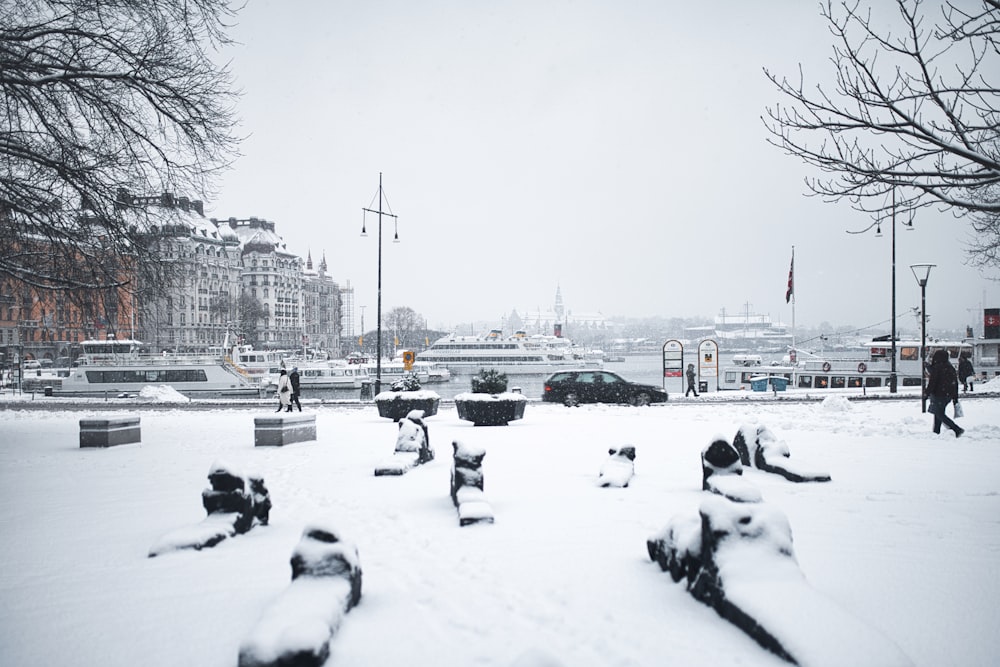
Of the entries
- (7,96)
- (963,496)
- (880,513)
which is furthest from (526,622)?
(7,96)

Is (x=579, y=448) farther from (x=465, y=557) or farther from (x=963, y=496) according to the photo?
(x=465, y=557)

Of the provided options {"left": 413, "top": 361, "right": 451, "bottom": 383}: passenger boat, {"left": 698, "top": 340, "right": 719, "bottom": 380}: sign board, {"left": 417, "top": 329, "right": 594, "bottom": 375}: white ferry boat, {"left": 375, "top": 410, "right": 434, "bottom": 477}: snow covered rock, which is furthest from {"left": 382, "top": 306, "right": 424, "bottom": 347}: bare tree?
{"left": 375, "top": 410, "right": 434, "bottom": 477}: snow covered rock

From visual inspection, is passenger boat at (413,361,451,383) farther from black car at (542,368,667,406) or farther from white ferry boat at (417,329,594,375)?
black car at (542,368,667,406)

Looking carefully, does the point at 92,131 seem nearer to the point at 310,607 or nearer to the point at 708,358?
the point at 310,607

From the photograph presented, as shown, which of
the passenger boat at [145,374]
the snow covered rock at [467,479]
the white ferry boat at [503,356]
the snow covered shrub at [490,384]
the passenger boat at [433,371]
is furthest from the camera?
the white ferry boat at [503,356]

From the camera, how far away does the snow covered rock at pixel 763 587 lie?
3.29 metres

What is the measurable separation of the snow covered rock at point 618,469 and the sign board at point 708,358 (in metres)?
25.0

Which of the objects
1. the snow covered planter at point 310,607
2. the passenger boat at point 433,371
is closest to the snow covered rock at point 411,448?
the snow covered planter at point 310,607

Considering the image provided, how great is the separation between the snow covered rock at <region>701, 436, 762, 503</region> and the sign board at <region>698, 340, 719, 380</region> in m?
26.6

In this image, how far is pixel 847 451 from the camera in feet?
37.9

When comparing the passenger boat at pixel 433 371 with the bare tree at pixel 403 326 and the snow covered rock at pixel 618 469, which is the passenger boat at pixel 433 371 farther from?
the snow covered rock at pixel 618 469

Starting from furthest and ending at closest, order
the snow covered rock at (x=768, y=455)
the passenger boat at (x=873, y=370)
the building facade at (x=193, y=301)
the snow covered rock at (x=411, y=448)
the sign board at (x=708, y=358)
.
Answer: the passenger boat at (x=873, y=370), the sign board at (x=708, y=358), the building facade at (x=193, y=301), the snow covered rock at (x=411, y=448), the snow covered rock at (x=768, y=455)

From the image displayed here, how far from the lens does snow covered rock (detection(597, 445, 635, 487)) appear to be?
8.40 metres

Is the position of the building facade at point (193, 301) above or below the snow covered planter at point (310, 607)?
above
